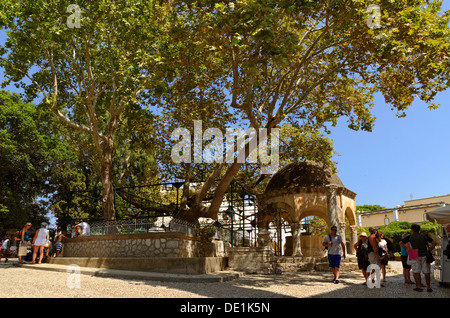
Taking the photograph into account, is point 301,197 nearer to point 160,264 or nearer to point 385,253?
point 385,253

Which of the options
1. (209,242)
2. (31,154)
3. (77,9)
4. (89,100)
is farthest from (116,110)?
(31,154)

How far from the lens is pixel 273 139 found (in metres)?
19.1

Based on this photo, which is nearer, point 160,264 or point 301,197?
point 160,264

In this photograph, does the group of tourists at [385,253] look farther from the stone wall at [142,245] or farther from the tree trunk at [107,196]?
the tree trunk at [107,196]

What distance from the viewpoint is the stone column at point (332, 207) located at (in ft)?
50.3

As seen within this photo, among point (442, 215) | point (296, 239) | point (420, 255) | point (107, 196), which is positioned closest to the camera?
point (420, 255)

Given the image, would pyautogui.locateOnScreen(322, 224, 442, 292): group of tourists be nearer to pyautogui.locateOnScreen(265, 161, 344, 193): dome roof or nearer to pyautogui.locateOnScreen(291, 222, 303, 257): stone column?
pyautogui.locateOnScreen(291, 222, 303, 257): stone column

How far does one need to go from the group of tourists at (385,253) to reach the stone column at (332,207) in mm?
4366

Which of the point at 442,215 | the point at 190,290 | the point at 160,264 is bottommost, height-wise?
the point at 190,290

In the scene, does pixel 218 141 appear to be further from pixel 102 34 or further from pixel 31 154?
pixel 31 154

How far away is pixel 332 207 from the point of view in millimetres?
15539

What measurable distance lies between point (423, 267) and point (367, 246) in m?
1.45

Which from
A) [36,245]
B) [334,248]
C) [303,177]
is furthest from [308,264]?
[36,245]

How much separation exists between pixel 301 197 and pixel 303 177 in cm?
113
